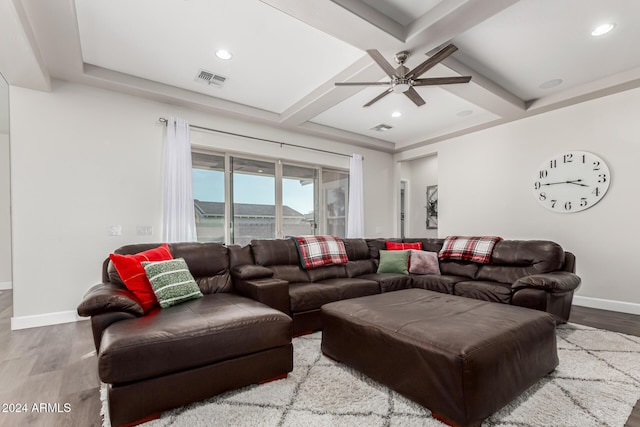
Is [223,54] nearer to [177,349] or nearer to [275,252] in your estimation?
[275,252]

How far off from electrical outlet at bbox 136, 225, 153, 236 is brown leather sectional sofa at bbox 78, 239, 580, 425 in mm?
1172

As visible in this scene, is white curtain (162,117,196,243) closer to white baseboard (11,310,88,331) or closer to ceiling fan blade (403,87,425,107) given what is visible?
white baseboard (11,310,88,331)

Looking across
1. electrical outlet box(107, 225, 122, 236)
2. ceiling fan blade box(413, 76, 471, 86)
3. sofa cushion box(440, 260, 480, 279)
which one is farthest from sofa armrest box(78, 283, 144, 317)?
sofa cushion box(440, 260, 480, 279)

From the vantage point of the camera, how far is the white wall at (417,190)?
25.1 feet

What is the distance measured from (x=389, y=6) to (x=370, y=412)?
2852mm

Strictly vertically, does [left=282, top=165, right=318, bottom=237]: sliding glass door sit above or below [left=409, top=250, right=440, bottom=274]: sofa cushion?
above

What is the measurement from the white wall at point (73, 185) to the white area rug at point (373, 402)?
2.63m

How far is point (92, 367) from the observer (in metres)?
2.20

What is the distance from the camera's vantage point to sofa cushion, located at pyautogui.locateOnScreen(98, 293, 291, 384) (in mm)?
1504

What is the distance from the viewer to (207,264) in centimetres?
291

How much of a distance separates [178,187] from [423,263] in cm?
333

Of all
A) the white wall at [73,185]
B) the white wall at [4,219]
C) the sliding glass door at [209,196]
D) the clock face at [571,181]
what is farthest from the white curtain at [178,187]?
the clock face at [571,181]

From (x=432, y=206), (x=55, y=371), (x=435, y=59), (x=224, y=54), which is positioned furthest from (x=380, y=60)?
(x=432, y=206)

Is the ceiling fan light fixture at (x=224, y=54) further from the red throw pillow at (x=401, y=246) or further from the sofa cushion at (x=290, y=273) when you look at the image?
the red throw pillow at (x=401, y=246)
